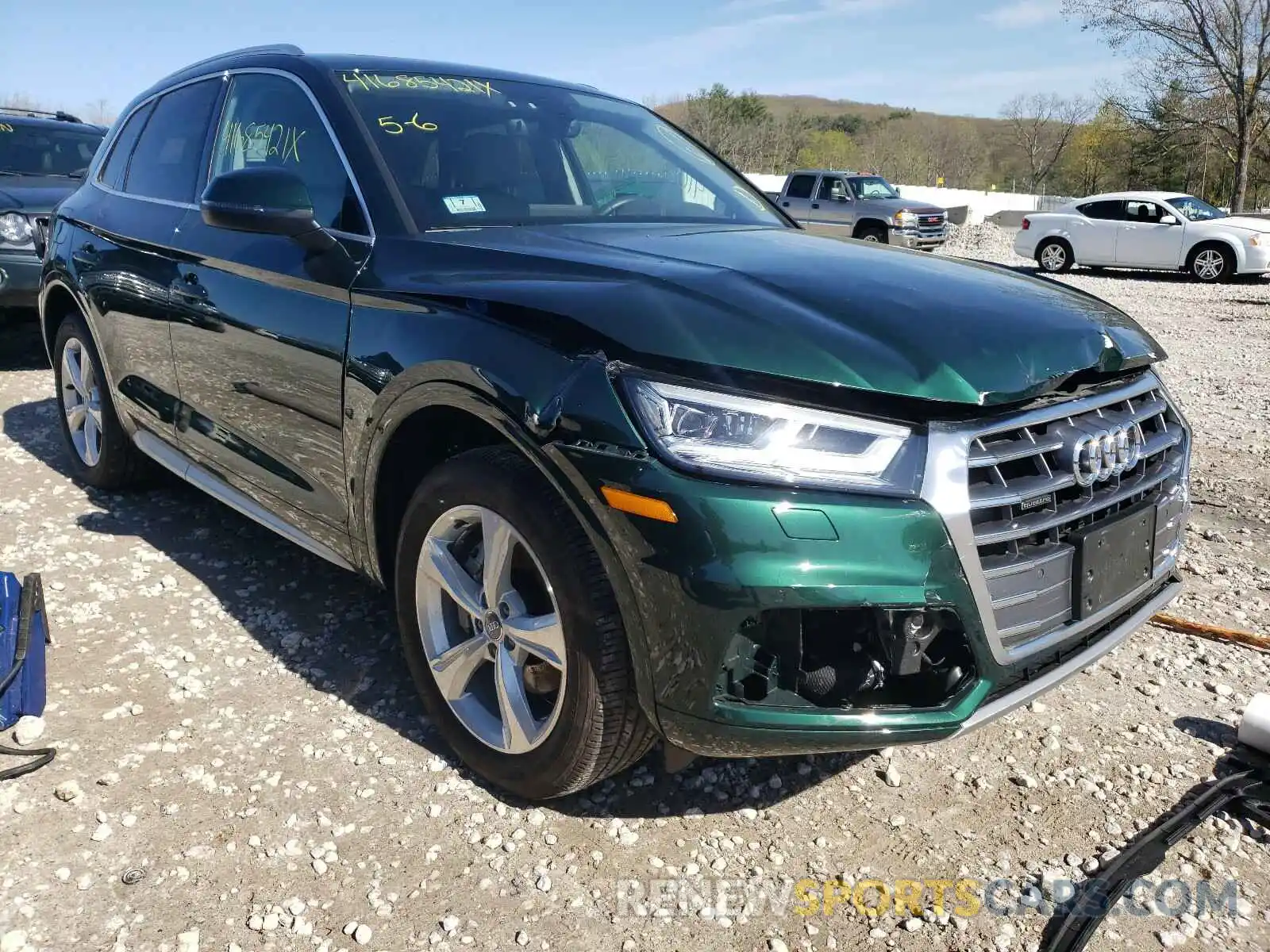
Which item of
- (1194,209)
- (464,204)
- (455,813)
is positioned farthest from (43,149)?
(1194,209)

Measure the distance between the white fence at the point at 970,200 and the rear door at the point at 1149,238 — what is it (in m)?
15.3

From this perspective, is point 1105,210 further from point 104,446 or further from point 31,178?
point 104,446

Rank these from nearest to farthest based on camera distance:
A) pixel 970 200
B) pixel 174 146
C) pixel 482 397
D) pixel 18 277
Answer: pixel 482 397, pixel 174 146, pixel 18 277, pixel 970 200

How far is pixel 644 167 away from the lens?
3391 mm

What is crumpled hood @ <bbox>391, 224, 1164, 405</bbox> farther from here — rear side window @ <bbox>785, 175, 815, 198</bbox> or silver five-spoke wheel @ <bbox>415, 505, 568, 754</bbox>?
rear side window @ <bbox>785, 175, 815, 198</bbox>

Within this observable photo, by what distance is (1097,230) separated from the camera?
17.1m

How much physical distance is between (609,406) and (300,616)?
1.98 m

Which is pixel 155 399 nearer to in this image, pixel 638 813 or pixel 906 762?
pixel 638 813

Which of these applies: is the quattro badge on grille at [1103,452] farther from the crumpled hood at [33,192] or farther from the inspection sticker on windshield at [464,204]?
the crumpled hood at [33,192]

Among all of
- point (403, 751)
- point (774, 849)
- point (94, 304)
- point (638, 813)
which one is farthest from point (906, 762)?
point (94, 304)

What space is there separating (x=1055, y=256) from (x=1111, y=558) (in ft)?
56.8

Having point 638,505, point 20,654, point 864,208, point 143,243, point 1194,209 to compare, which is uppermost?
point 864,208

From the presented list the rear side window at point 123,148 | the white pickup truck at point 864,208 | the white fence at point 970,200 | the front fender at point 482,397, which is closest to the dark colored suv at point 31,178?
the rear side window at point 123,148

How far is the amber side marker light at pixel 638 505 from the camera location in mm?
1820
